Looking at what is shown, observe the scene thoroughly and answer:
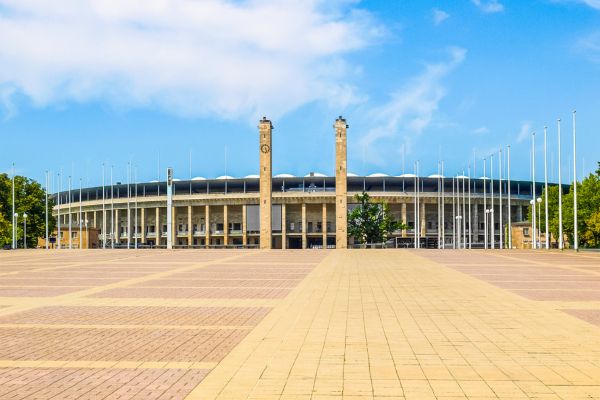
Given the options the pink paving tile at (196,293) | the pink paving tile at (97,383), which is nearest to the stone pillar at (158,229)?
the pink paving tile at (196,293)

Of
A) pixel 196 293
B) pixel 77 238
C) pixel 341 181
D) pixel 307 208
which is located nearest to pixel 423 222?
pixel 307 208

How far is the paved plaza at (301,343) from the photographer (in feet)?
23.8

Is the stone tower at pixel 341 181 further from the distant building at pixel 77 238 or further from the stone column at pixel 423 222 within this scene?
the distant building at pixel 77 238

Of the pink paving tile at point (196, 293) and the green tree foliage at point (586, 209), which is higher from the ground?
the green tree foliage at point (586, 209)

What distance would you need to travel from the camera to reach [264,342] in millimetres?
10062

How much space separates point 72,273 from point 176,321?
1661cm

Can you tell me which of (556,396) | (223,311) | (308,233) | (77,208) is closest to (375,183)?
(308,233)

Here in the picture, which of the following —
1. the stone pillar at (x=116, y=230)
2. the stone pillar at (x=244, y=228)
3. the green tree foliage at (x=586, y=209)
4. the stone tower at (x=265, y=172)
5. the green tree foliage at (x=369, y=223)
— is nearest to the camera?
the green tree foliage at (x=586, y=209)

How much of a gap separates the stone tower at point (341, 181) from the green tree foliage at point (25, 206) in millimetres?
37655

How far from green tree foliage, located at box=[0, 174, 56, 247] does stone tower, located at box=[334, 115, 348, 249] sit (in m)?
37.7

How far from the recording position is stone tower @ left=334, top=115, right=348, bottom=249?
232ft

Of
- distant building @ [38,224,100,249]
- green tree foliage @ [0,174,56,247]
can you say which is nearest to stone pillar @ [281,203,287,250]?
distant building @ [38,224,100,249]

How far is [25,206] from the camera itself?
77.9 meters

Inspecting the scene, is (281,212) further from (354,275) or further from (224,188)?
(354,275)
